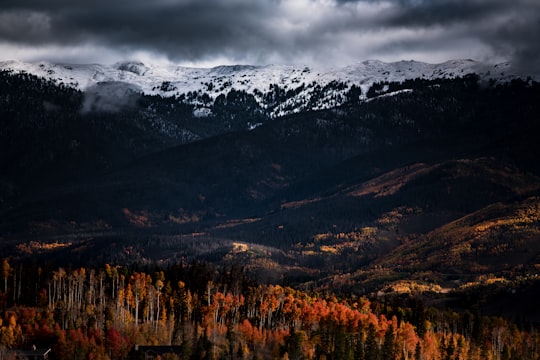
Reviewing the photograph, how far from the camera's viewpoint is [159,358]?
Result: 654ft

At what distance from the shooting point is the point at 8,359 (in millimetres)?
198750

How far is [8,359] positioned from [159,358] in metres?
27.1
